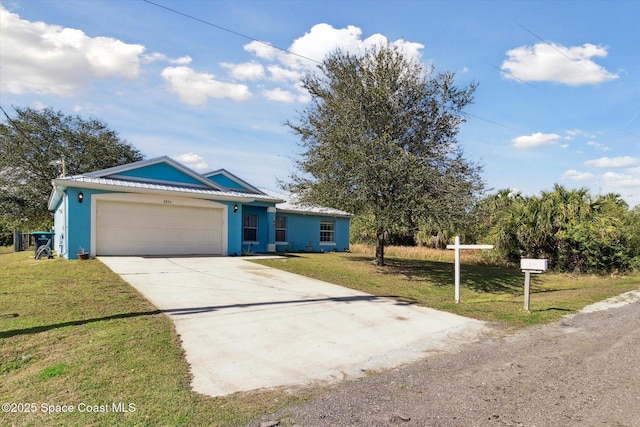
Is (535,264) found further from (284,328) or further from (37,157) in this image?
(37,157)

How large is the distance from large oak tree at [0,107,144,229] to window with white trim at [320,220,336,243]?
728 inches

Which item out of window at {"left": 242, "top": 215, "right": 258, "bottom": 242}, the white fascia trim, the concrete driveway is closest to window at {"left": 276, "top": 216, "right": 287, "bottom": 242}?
window at {"left": 242, "top": 215, "right": 258, "bottom": 242}

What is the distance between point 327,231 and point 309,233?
58.1 inches

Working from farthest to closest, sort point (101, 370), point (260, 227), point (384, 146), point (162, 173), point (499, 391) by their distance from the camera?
point (260, 227)
point (162, 173)
point (384, 146)
point (101, 370)
point (499, 391)

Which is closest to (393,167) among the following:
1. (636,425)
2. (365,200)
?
(365,200)

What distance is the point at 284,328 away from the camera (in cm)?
659

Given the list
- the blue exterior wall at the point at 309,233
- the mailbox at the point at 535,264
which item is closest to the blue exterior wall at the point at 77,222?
the blue exterior wall at the point at 309,233

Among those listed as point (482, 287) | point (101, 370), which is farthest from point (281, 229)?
point (101, 370)

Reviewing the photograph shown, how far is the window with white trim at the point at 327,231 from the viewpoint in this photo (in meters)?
25.4

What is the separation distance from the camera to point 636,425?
348cm

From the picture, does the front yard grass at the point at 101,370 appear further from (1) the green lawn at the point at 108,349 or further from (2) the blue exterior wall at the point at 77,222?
(2) the blue exterior wall at the point at 77,222

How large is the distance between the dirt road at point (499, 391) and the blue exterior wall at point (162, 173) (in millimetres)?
14304

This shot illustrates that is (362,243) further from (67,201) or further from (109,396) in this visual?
(109,396)

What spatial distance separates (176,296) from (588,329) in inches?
310
